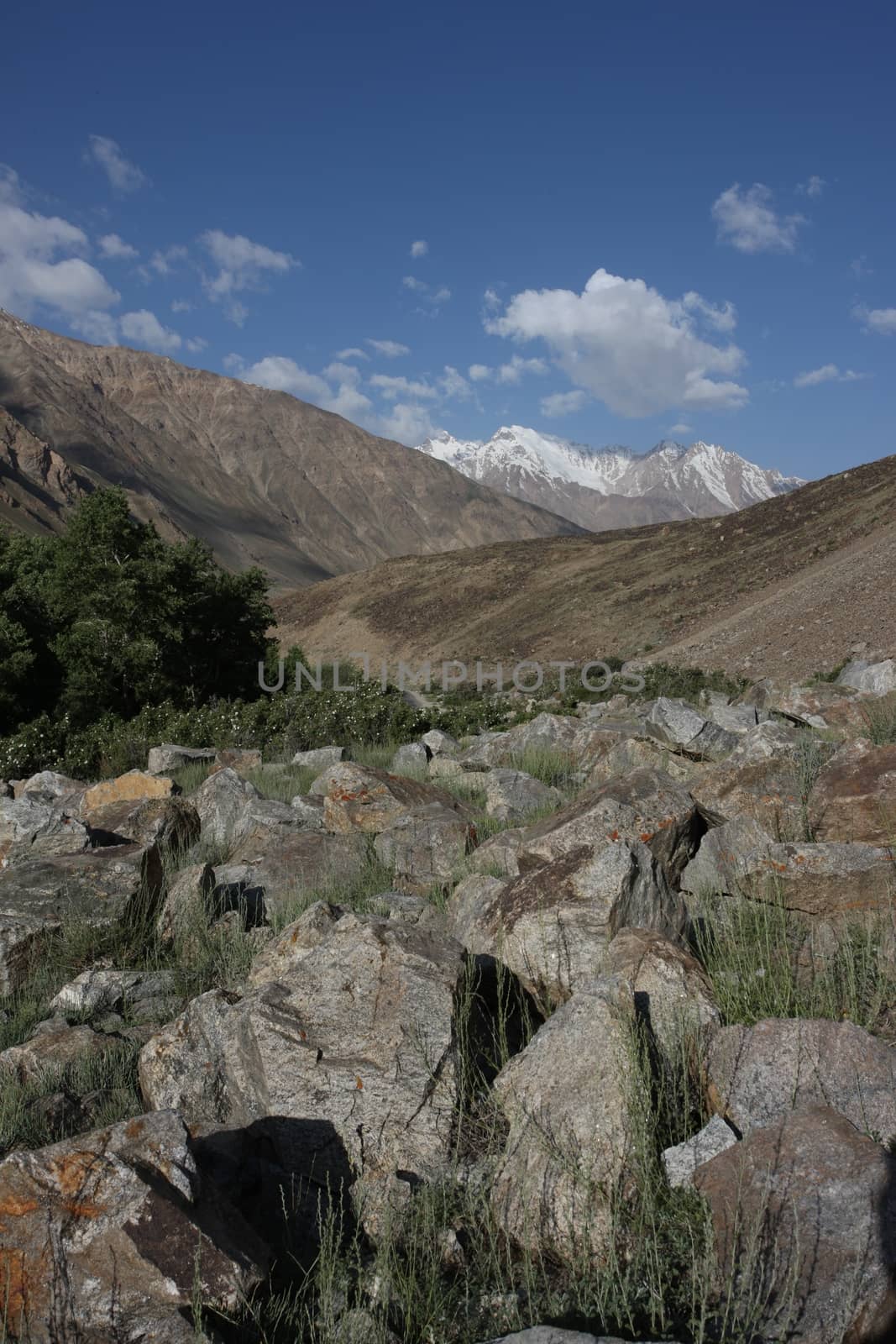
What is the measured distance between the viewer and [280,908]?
548 cm

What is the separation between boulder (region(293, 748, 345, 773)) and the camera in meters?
9.92

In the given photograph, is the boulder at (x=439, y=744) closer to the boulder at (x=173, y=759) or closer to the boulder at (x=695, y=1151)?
the boulder at (x=173, y=759)

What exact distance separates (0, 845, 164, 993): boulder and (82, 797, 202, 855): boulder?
67cm

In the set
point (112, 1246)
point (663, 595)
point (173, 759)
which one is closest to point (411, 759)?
point (173, 759)

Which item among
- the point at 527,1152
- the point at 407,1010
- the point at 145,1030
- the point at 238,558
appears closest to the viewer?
the point at 527,1152

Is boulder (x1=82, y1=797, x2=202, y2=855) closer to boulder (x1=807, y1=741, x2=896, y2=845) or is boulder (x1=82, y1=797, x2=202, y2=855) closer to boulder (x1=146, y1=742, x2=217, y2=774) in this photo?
boulder (x1=146, y1=742, x2=217, y2=774)

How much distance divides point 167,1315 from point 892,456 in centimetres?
4837

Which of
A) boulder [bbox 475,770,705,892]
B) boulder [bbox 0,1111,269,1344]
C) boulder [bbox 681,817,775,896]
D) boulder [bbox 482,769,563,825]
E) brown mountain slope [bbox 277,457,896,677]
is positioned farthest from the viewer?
brown mountain slope [bbox 277,457,896,677]

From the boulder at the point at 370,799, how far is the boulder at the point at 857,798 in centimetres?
257

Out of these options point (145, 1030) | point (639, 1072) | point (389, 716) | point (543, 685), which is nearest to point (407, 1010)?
point (639, 1072)

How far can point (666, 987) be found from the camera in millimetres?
3256

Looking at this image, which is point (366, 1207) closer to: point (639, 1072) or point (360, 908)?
point (639, 1072)

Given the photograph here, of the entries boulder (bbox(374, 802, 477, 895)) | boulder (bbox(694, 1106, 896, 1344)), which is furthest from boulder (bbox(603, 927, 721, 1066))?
boulder (bbox(374, 802, 477, 895))

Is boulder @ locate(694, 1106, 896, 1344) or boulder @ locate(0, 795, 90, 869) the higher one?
boulder @ locate(0, 795, 90, 869)
